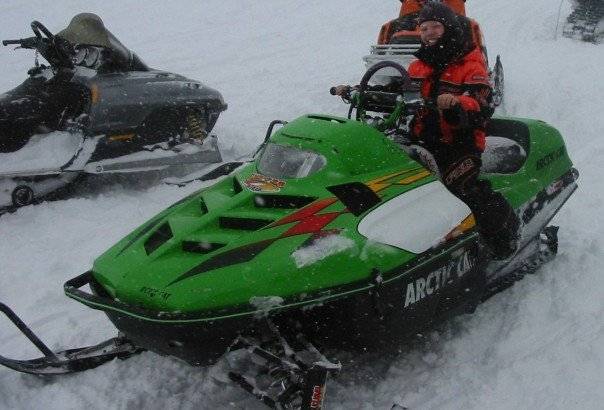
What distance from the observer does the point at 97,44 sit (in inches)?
209

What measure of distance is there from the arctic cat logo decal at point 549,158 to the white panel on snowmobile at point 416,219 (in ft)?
3.86

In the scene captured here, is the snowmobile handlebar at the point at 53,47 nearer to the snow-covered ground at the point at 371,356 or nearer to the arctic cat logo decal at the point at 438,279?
the snow-covered ground at the point at 371,356

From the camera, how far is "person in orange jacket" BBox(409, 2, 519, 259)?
314 centimetres

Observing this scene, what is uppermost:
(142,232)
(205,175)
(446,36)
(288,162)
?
(446,36)

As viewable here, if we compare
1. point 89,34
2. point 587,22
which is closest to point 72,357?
point 89,34

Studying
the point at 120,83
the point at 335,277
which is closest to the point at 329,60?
the point at 120,83

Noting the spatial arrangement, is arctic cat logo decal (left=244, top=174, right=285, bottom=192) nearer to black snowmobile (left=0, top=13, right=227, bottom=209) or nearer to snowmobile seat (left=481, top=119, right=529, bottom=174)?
snowmobile seat (left=481, top=119, right=529, bottom=174)

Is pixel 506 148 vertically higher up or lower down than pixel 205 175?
higher up

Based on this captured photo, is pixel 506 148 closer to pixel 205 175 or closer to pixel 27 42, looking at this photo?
pixel 205 175

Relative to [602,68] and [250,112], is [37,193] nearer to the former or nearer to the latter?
[250,112]

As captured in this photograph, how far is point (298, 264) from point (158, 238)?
2.31ft

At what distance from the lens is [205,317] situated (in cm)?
211

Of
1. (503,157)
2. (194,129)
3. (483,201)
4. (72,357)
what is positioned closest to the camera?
(72,357)

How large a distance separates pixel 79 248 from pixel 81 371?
1595 millimetres
